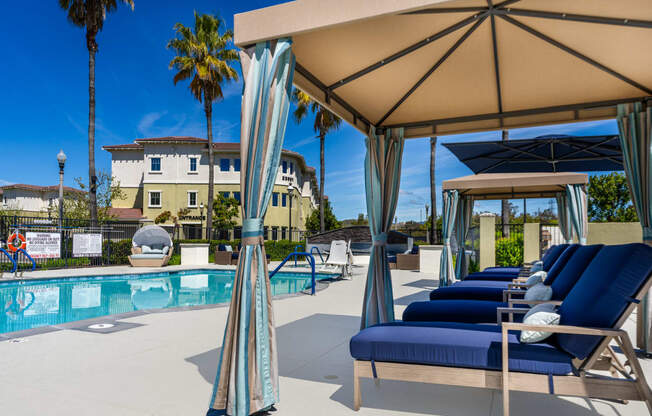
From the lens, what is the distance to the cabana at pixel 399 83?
2.77 meters

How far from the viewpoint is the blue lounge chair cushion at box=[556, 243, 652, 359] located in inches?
92.7

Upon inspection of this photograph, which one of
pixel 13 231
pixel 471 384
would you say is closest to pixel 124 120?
pixel 13 231

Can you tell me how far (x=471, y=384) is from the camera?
253 cm

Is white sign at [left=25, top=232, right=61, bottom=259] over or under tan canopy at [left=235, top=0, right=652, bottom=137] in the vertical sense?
under

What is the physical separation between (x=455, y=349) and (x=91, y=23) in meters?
17.4

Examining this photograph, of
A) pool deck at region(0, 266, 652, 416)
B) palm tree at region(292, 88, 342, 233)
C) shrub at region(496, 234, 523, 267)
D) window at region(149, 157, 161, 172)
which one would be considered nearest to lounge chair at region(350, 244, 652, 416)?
pool deck at region(0, 266, 652, 416)

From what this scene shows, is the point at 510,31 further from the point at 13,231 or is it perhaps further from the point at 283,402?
the point at 13,231

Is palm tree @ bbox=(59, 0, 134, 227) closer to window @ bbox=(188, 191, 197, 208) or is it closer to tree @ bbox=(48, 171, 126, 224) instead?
tree @ bbox=(48, 171, 126, 224)

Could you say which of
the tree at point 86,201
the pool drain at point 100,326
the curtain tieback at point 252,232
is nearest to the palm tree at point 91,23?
the tree at point 86,201

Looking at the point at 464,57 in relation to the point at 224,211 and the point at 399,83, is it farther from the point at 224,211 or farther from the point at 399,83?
the point at 224,211

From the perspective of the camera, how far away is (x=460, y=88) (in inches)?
179

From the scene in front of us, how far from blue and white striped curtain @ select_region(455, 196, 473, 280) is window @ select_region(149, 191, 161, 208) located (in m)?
22.9

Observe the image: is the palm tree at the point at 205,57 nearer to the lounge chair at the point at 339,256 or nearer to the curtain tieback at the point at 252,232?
the lounge chair at the point at 339,256

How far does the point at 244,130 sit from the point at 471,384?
7.01ft
